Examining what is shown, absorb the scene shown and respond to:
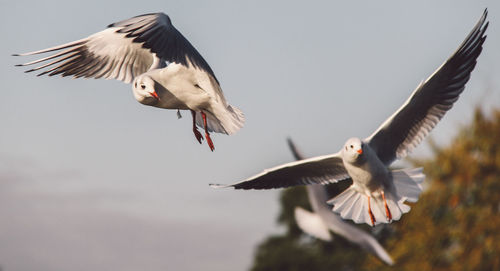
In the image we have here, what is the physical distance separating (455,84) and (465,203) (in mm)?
11892

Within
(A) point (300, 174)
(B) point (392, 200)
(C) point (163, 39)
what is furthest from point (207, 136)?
(B) point (392, 200)

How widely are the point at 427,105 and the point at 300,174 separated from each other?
1359 millimetres

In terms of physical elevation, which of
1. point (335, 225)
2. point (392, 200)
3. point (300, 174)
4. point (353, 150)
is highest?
point (353, 150)

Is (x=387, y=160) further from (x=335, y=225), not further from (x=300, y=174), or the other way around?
(x=335, y=225)

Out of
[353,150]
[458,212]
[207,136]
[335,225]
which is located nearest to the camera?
[207,136]

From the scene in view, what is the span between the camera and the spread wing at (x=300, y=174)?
303 inches

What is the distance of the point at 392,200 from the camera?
25.5 ft

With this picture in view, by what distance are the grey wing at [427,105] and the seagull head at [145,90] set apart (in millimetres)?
2100

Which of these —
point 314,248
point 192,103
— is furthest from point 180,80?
Answer: point 314,248

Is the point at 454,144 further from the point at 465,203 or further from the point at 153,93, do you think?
the point at 153,93

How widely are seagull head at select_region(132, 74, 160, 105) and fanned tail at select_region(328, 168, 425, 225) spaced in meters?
2.31

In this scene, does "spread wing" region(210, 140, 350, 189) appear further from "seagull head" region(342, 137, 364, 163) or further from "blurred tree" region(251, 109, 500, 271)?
"blurred tree" region(251, 109, 500, 271)

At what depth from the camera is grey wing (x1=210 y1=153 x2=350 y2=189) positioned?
7707mm

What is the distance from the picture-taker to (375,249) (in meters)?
11.7
